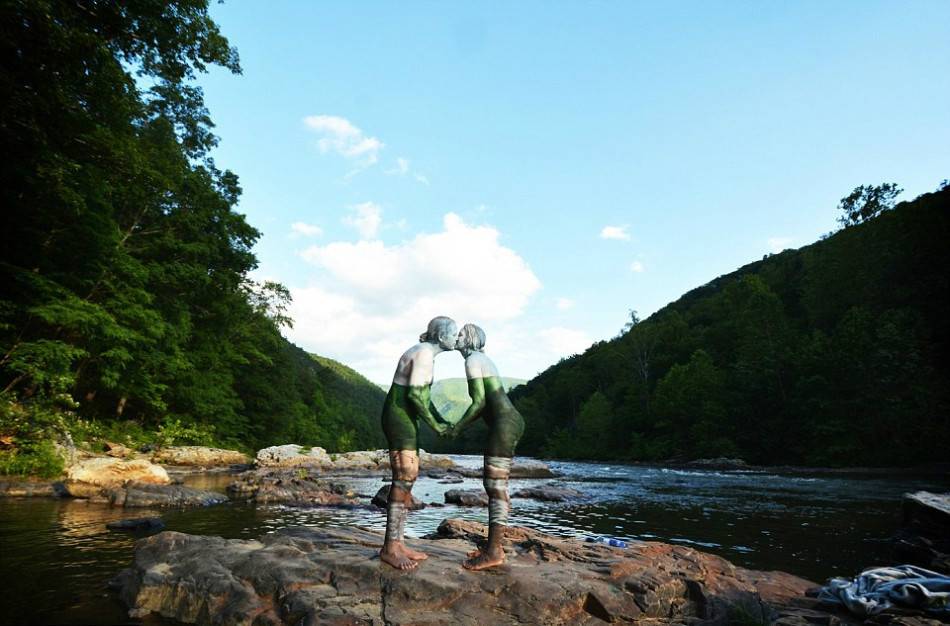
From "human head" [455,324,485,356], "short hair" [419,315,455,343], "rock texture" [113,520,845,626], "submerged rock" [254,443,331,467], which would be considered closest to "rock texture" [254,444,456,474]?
"submerged rock" [254,443,331,467]

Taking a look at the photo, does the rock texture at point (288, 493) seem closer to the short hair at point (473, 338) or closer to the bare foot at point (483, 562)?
the bare foot at point (483, 562)

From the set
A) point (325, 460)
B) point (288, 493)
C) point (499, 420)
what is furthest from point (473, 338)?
point (325, 460)

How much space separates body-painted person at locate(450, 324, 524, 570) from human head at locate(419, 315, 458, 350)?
131 mm

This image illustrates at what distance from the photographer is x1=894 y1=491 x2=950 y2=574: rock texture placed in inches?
363

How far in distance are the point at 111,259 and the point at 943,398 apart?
58.0 meters

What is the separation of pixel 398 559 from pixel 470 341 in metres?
2.57

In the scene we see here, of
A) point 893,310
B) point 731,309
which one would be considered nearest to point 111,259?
point 893,310

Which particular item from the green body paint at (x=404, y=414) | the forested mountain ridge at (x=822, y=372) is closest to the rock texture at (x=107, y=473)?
the green body paint at (x=404, y=414)

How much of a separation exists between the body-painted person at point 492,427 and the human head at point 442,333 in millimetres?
131

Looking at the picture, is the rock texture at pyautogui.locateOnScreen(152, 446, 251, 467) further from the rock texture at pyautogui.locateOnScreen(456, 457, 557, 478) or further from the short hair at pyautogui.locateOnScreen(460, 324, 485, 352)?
the short hair at pyautogui.locateOnScreen(460, 324, 485, 352)

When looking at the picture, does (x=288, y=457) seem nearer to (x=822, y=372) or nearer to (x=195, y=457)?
(x=195, y=457)

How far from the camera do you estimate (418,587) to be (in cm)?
470

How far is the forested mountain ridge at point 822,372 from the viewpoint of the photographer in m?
40.1

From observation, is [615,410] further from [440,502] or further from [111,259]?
[111,259]
